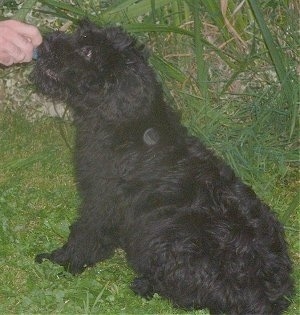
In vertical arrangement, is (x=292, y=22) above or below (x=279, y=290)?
above

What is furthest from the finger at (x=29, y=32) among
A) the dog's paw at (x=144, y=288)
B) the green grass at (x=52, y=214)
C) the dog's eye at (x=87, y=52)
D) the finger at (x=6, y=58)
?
the dog's paw at (x=144, y=288)

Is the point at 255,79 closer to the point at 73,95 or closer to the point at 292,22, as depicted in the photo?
the point at 292,22

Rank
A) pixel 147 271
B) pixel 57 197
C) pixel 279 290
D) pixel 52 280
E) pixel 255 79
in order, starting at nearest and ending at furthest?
pixel 279 290 → pixel 147 271 → pixel 52 280 → pixel 57 197 → pixel 255 79

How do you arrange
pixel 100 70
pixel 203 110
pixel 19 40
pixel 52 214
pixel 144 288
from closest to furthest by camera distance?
pixel 100 70 < pixel 19 40 < pixel 144 288 < pixel 52 214 < pixel 203 110

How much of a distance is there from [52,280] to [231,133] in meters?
1.83

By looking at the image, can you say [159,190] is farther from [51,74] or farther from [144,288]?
[51,74]

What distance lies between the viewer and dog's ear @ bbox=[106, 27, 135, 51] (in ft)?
12.2

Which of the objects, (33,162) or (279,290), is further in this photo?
(33,162)

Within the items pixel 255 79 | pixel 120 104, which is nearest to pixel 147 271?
pixel 120 104

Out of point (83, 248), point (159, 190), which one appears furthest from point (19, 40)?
point (83, 248)

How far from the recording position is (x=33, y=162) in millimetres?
5520

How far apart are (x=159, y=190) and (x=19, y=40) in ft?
3.71

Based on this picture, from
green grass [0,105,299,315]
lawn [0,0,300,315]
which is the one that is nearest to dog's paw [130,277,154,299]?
green grass [0,105,299,315]

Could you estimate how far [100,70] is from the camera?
12.2ft
